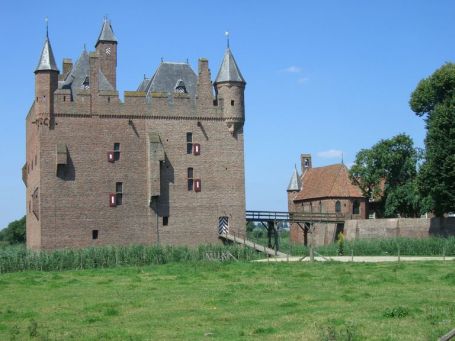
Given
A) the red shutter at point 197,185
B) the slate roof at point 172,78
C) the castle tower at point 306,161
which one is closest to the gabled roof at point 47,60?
the slate roof at point 172,78

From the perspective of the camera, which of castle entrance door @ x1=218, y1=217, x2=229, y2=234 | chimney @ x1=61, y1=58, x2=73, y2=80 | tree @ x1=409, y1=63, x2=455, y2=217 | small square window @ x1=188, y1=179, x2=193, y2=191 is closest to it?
tree @ x1=409, y1=63, x2=455, y2=217

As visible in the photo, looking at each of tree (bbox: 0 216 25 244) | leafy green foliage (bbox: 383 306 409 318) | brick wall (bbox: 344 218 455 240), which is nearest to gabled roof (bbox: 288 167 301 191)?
brick wall (bbox: 344 218 455 240)

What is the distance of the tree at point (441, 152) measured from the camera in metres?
40.8

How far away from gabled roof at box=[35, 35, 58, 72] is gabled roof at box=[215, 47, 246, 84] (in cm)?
974

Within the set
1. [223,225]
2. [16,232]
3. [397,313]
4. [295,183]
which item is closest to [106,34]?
[223,225]

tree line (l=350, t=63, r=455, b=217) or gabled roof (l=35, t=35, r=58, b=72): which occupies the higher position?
gabled roof (l=35, t=35, r=58, b=72)

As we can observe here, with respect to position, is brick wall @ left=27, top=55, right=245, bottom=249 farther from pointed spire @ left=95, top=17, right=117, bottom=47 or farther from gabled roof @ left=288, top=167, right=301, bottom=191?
gabled roof @ left=288, top=167, right=301, bottom=191

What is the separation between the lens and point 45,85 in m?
42.8

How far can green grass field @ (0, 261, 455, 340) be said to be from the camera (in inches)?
508

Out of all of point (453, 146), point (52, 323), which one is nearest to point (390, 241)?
point (453, 146)

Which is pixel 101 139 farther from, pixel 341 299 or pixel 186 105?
pixel 341 299

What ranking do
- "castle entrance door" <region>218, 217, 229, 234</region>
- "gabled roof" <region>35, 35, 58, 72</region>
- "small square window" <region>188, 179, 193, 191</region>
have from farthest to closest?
"castle entrance door" <region>218, 217, 229, 234</region>, "small square window" <region>188, 179, 193, 191</region>, "gabled roof" <region>35, 35, 58, 72</region>

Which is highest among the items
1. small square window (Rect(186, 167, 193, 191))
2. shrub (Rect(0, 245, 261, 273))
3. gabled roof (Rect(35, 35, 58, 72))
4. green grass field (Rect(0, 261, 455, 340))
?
gabled roof (Rect(35, 35, 58, 72))

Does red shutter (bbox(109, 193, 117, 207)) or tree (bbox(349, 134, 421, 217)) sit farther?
tree (bbox(349, 134, 421, 217))
